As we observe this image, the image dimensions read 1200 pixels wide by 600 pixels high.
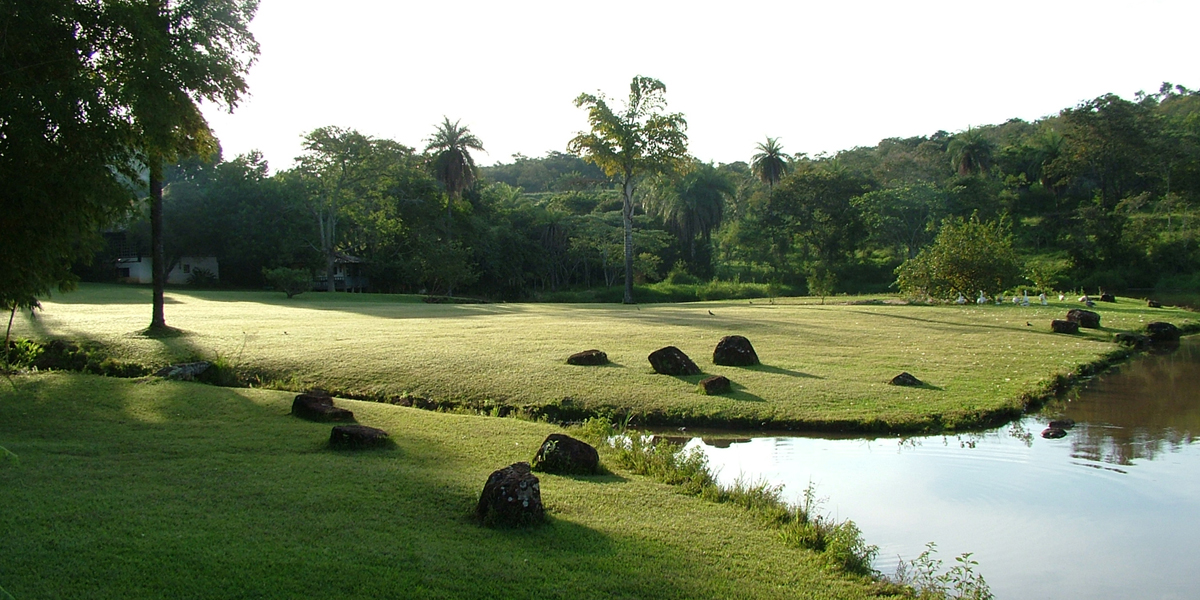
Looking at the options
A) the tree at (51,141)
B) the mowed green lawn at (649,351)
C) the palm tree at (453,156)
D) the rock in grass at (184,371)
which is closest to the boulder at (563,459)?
the mowed green lawn at (649,351)

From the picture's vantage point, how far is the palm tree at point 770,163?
80.8 m

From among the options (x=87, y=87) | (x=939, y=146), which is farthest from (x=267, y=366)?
(x=939, y=146)

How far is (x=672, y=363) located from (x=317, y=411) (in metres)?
7.31

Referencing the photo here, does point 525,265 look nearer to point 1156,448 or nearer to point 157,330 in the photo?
point 157,330

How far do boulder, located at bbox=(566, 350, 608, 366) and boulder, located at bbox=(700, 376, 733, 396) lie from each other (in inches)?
110

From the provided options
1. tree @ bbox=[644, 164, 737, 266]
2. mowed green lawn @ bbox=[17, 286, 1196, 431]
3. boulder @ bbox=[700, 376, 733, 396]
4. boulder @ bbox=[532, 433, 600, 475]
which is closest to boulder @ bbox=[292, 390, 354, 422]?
mowed green lawn @ bbox=[17, 286, 1196, 431]

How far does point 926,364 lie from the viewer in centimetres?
1780

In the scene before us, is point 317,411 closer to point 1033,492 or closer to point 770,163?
point 1033,492

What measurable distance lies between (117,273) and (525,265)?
2987 centimetres

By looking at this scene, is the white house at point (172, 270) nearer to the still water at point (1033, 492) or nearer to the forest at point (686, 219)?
the forest at point (686, 219)

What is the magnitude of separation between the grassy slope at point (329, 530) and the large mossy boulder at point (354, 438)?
0.81 ft

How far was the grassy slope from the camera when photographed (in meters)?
5.56

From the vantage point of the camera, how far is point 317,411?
451 inches

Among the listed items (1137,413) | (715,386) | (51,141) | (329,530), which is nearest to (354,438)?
(329,530)
